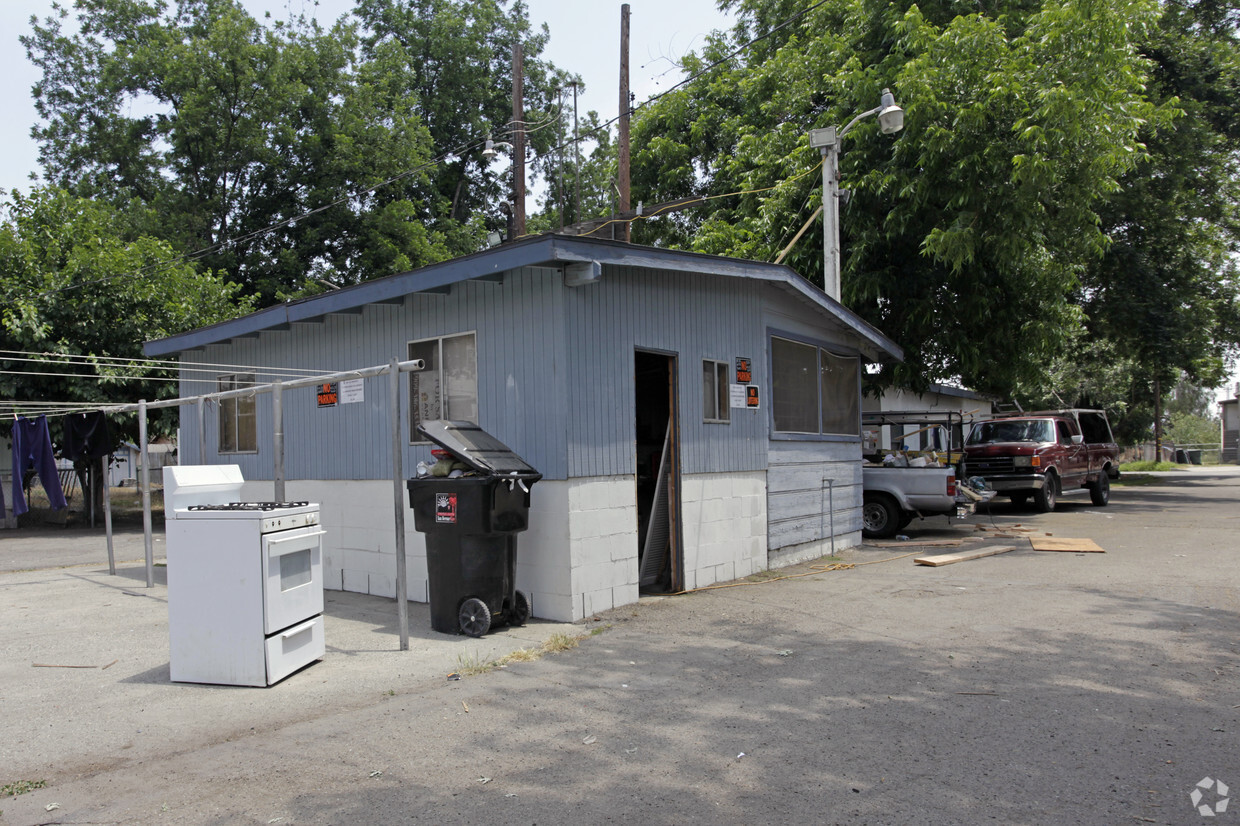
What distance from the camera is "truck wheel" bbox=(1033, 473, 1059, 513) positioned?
696 inches

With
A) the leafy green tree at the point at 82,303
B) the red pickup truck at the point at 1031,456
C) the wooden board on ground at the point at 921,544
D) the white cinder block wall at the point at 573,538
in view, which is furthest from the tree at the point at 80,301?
the red pickup truck at the point at 1031,456

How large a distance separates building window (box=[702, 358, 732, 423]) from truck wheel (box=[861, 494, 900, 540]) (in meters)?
5.33

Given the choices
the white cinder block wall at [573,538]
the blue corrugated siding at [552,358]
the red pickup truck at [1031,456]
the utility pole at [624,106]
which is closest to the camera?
the white cinder block wall at [573,538]

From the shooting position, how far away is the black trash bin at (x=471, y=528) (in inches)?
286

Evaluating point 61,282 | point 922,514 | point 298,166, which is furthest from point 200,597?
point 298,166

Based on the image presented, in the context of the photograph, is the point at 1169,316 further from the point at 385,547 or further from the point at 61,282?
the point at 61,282

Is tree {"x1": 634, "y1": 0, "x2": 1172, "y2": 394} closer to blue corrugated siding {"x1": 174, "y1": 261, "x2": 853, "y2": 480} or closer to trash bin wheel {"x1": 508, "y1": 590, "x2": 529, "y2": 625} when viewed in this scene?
blue corrugated siding {"x1": 174, "y1": 261, "x2": 853, "y2": 480}

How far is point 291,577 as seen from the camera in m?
6.43

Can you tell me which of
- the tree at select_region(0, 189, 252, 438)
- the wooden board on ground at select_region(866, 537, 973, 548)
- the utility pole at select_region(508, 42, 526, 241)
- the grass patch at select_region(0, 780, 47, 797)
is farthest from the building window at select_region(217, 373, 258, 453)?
the wooden board on ground at select_region(866, 537, 973, 548)

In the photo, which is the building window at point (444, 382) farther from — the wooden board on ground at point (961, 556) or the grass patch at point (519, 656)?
the wooden board on ground at point (961, 556)

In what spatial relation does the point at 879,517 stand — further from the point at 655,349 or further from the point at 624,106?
the point at 624,106

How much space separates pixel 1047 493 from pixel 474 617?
14.6 meters

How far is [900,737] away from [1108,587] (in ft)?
18.3

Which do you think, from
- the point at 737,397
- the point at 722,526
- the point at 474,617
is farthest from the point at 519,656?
the point at 737,397
